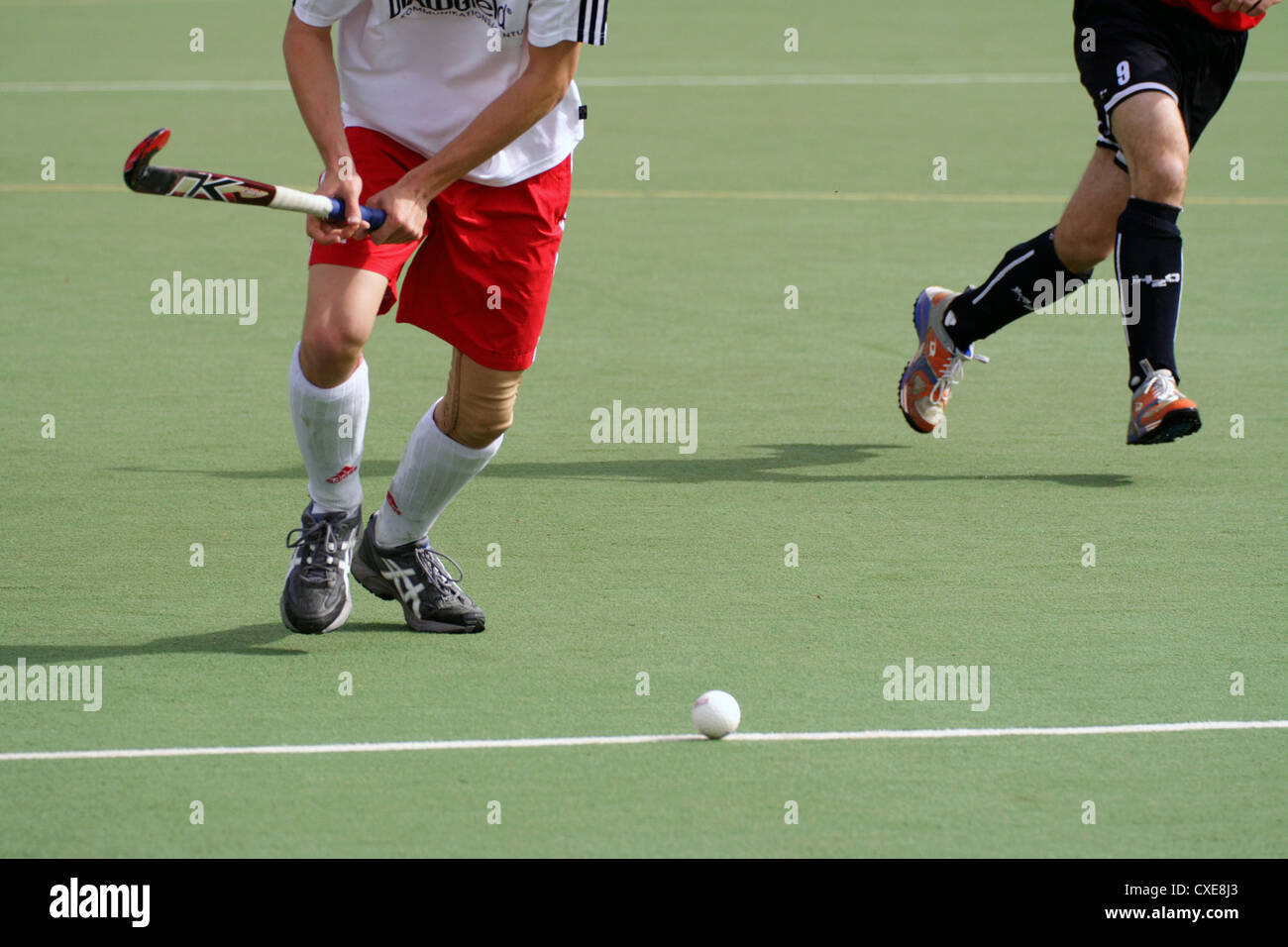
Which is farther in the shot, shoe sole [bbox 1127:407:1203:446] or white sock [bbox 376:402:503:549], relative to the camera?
shoe sole [bbox 1127:407:1203:446]

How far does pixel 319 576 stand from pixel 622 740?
113 cm

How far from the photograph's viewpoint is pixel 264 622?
5301 mm

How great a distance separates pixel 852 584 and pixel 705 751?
58.2 inches

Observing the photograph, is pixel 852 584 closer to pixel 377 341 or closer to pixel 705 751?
pixel 705 751

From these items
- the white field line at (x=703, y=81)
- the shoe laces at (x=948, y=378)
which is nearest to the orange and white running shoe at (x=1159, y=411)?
the shoe laces at (x=948, y=378)

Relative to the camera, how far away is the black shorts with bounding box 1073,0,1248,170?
21.9 ft

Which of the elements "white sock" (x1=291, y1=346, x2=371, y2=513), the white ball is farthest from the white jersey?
the white ball

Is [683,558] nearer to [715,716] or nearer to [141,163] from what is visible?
[715,716]

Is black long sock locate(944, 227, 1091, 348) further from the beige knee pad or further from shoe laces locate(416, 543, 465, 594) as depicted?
shoe laces locate(416, 543, 465, 594)

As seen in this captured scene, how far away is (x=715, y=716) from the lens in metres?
4.36

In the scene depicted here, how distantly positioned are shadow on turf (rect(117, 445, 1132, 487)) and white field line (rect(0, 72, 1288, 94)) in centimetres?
1313

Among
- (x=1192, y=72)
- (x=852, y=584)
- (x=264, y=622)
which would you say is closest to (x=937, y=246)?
(x=1192, y=72)
